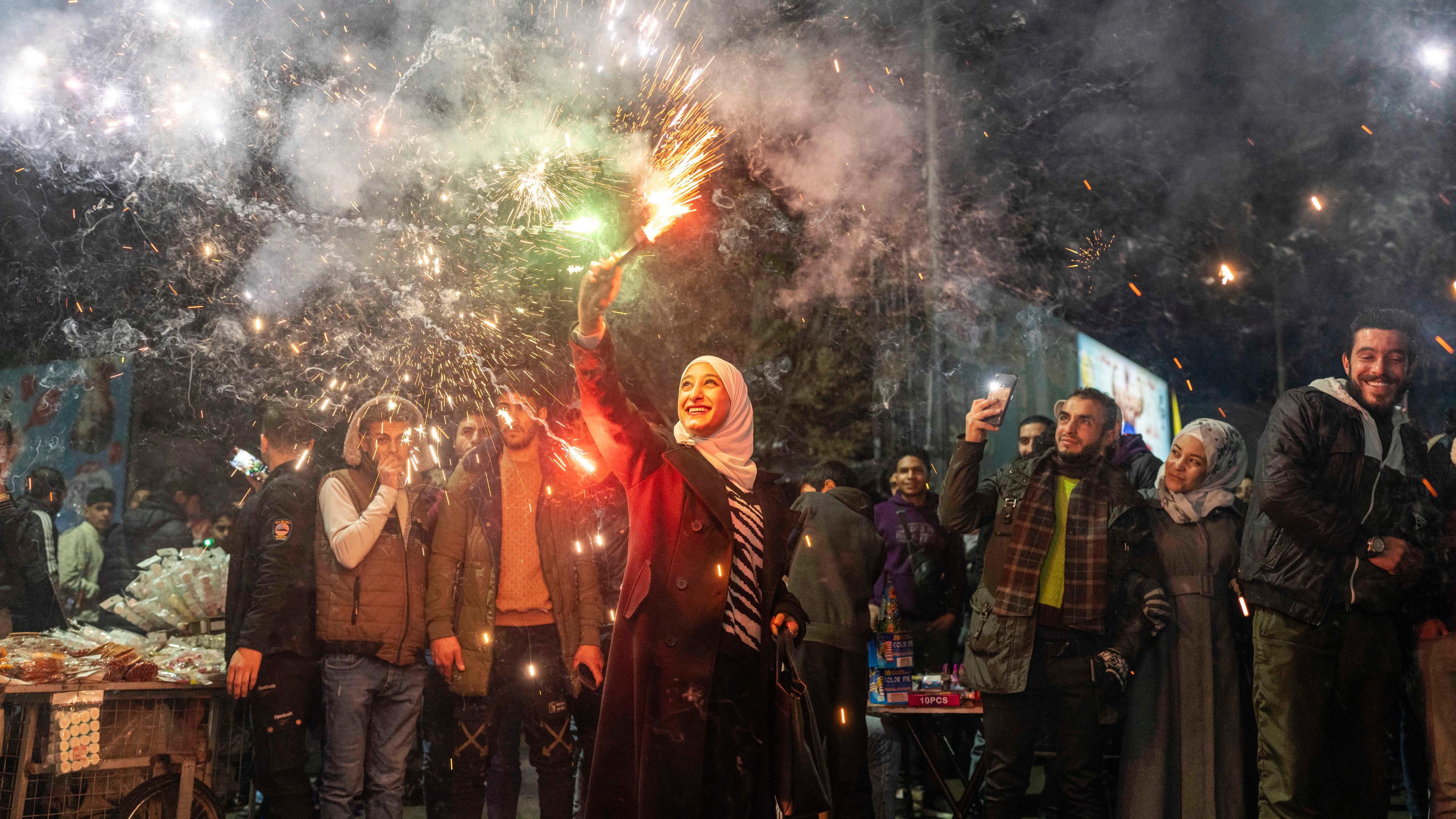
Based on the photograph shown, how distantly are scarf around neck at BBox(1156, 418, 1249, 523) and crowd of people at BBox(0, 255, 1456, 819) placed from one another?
14mm

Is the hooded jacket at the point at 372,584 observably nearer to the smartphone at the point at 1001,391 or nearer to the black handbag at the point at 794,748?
the black handbag at the point at 794,748

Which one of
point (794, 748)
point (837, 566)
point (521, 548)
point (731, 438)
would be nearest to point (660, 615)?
point (794, 748)

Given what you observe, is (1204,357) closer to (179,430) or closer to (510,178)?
(510,178)

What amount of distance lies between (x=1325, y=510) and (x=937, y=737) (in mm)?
2233

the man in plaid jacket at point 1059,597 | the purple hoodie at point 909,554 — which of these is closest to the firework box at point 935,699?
the man in plaid jacket at point 1059,597

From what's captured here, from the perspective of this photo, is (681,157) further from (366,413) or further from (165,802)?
(165,802)

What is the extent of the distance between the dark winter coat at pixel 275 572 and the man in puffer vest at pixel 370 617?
64 millimetres

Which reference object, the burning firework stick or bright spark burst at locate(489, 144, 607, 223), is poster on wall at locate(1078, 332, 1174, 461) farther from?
the burning firework stick

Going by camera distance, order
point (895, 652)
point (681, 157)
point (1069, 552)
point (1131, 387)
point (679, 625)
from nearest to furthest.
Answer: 1. point (679, 625)
2. point (1069, 552)
3. point (895, 652)
4. point (681, 157)
5. point (1131, 387)

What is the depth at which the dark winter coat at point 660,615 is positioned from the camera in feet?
9.83

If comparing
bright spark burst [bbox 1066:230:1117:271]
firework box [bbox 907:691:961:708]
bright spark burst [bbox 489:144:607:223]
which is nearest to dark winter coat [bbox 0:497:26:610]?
bright spark burst [bbox 489:144:607:223]

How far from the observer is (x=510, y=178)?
18.9 ft

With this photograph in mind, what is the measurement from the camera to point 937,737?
5184mm

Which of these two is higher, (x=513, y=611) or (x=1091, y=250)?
(x=1091, y=250)
